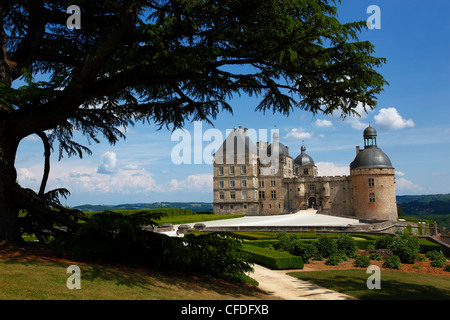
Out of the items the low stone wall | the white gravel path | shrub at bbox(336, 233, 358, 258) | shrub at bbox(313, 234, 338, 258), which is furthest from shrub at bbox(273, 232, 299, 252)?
the low stone wall

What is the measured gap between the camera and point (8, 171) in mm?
8305

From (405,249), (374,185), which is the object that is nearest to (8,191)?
(405,249)

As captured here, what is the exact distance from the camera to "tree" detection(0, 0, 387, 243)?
6.67m

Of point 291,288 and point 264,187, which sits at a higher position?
point 264,187

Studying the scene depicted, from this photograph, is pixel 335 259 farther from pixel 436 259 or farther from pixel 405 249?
pixel 436 259

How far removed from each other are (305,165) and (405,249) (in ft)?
163

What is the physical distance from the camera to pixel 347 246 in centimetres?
Result: 1590

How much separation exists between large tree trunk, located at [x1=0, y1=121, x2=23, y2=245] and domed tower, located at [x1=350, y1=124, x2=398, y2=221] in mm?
46837

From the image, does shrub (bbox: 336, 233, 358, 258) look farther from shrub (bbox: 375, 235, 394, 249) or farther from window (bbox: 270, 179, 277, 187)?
window (bbox: 270, 179, 277, 187)

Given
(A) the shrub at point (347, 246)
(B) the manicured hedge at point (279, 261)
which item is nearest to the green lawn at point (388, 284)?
(B) the manicured hedge at point (279, 261)

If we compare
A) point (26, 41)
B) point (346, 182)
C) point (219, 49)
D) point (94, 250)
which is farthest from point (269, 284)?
point (346, 182)

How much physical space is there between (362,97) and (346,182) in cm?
4944

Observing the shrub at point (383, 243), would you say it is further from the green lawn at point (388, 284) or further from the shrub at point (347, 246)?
the green lawn at point (388, 284)
